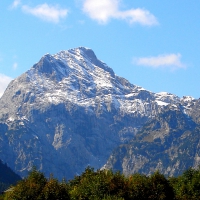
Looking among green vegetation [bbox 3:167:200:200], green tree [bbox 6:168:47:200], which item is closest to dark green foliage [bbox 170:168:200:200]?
green vegetation [bbox 3:167:200:200]

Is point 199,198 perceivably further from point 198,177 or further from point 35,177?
point 35,177

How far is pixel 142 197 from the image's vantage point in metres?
162

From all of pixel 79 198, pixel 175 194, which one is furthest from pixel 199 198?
pixel 79 198

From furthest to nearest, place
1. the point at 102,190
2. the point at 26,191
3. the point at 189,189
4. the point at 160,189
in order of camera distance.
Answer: the point at 189,189
the point at 160,189
the point at 26,191
the point at 102,190

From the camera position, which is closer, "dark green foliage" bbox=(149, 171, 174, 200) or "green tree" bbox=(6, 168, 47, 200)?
"green tree" bbox=(6, 168, 47, 200)

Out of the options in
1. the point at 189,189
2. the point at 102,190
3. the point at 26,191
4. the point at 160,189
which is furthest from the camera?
the point at 189,189

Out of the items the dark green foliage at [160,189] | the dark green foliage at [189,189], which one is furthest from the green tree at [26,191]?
the dark green foliage at [189,189]

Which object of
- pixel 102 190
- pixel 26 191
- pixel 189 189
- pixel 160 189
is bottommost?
pixel 26 191

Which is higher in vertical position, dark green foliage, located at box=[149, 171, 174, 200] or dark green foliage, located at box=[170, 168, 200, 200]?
dark green foliage, located at box=[170, 168, 200, 200]

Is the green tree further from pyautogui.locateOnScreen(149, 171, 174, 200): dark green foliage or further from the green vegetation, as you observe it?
pyautogui.locateOnScreen(149, 171, 174, 200): dark green foliage

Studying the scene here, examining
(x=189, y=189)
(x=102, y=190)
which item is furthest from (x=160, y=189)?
(x=102, y=190)

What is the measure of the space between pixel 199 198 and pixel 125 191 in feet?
76.4

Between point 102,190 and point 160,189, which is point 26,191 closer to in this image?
point 102,190

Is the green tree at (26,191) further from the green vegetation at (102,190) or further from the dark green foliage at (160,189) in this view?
the dark green foliage at (160,189)
